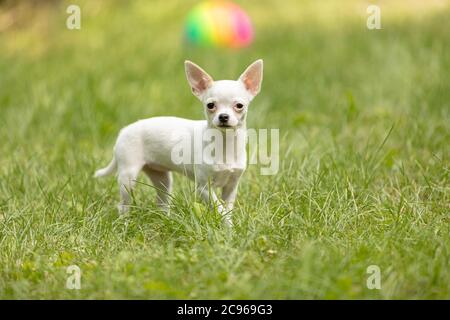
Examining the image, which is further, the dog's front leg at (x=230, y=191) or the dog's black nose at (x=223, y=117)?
the dog's front leg at (x=230, y=191)

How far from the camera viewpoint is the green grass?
330 cm

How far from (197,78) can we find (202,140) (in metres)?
0.36

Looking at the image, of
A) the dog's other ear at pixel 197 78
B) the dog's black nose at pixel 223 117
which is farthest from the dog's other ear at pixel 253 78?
the dog's black nose at pixel 223 117

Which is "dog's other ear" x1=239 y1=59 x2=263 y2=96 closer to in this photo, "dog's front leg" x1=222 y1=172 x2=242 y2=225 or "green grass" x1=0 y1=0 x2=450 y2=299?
"dog's front leg" x1=222 y1=172 x2=242 y2=225

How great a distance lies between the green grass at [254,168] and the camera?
330 cm

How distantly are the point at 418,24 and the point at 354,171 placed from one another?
17.8ft

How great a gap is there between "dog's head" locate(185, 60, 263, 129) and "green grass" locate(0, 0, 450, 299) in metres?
0.52

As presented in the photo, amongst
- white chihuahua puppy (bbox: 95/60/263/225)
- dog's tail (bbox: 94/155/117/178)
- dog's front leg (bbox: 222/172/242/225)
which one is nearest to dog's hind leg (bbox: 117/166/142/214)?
white chihuahua puppy (bbox: 95/60/263/225)

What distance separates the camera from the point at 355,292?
3078 millimetres

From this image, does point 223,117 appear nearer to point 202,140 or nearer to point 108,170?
point 202,140

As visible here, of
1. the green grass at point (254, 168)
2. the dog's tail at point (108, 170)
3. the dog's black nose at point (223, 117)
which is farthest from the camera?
the dog's tail at point (108, 170)

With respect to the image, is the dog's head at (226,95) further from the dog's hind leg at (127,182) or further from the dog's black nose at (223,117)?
the dog's hind leg at (127,182)

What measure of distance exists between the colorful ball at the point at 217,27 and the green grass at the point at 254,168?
280 millimetres
